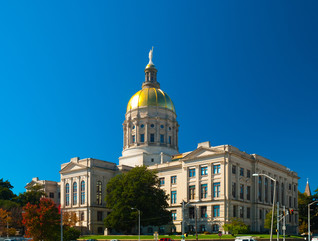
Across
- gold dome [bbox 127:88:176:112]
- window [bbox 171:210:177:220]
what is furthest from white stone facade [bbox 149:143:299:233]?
gold dome [bbox 127:88:176:112]

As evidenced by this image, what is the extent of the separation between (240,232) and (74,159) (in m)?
47.6

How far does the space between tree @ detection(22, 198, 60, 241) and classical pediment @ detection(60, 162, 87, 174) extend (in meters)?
38.5

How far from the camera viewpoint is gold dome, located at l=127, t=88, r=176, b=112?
116 m

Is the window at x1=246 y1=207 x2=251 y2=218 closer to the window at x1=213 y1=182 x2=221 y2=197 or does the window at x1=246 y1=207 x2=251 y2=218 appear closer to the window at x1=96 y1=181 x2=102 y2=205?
the window at x1=213 y1=182 x2=221 y2=197

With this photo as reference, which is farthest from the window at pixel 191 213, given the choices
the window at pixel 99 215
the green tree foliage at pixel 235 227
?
the window at pixel 99 215

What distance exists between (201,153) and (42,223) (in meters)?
38.2

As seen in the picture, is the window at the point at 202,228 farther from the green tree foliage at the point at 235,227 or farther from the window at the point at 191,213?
the green tree foliage at the point at 235,227

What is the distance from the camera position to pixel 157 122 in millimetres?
114750

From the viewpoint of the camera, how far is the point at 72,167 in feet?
345

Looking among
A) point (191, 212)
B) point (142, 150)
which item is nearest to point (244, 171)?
point (191, 212)

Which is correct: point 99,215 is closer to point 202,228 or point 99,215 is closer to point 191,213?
point 191,213

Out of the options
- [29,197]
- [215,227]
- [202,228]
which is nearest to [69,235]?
[202,228]

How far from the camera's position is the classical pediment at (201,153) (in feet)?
282

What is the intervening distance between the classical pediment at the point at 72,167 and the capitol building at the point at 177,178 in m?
0.12
